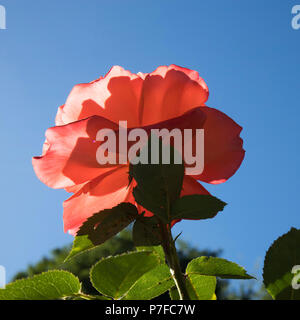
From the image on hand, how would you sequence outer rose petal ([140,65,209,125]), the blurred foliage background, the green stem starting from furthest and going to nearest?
the blurred foliage background → outer rose petal ([140,65,209,125]) → the green stem

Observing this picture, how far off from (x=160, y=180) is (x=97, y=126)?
78 mm

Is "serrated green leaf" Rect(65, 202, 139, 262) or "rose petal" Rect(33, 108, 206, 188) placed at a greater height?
"rose petal" Rect(33, 108, 206, 188)

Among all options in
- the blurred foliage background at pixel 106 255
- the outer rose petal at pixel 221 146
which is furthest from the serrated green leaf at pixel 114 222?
the blurred foliage background at pixel 106 255

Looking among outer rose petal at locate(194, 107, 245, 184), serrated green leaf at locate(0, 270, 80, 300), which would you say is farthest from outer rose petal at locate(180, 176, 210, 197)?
serrated green leaf at locate(0, 270, 80, 300)

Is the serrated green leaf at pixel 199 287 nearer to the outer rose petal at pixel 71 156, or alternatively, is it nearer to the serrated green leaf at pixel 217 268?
the serrated green leaf at pixel 217 268

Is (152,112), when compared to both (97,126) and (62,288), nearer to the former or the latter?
(97,126)

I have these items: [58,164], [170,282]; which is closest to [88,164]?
[58,164]

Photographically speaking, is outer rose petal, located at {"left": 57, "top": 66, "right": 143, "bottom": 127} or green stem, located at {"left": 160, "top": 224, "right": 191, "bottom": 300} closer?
green stem, located at {"left": 160, "top": 224, "right": 191, "bottom": 300}

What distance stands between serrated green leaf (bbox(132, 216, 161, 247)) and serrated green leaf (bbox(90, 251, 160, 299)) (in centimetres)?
2

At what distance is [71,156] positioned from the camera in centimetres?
36

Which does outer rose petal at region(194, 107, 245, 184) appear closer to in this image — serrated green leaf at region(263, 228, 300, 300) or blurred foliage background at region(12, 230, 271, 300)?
serrated green leaf at region(263, 228, 300, 300)

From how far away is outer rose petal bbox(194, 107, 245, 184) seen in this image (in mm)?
369

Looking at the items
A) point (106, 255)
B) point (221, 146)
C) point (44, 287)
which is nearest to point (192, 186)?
point (221, 146)

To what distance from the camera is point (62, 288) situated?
1.08ft
